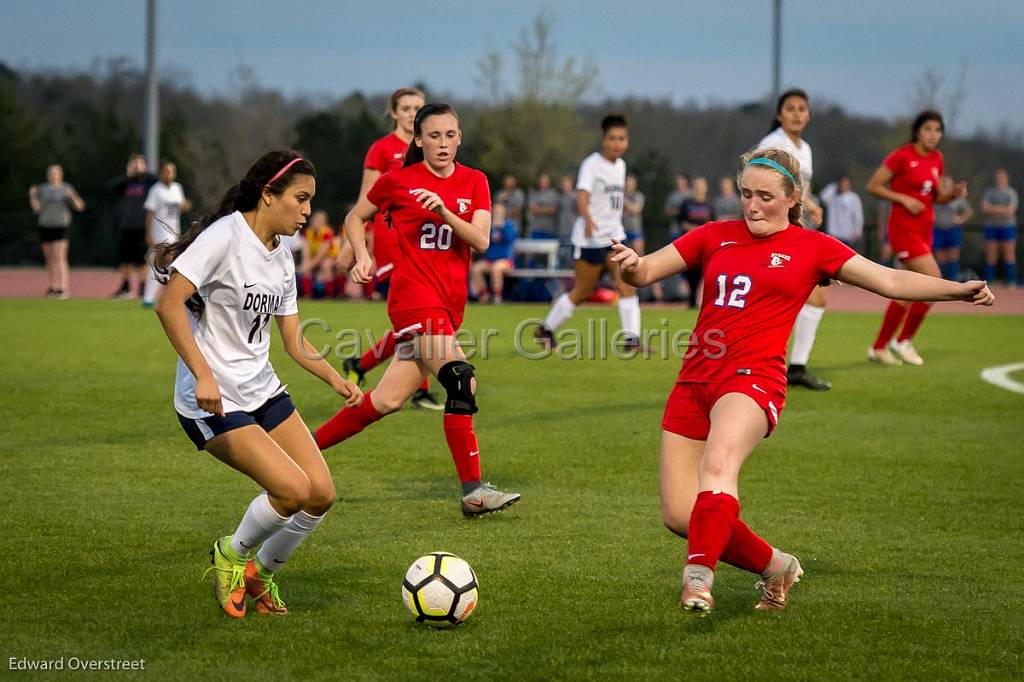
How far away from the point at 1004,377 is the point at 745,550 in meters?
9.06

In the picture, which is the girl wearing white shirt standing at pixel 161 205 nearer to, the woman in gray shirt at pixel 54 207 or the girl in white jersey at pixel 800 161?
the woman in gray shirt at pixel 54 207

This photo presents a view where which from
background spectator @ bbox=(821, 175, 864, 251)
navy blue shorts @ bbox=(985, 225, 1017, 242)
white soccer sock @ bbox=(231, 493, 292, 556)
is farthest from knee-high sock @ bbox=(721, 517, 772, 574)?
navy blue shorts @ bbox=(985, 225, 1017, 242)

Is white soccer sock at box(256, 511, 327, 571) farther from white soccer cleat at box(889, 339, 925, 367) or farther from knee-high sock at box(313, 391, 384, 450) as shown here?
white soccer cleat at box(889, 339, 925, 367)

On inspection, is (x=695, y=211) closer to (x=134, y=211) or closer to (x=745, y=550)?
(x=134, y=211)

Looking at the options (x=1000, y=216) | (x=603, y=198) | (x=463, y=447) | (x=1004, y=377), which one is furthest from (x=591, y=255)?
(x=1000, y=216)

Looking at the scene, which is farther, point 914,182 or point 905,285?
point 914,182

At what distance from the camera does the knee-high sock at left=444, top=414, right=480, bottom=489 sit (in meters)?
6.84

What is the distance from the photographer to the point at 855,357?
1470 centimetres

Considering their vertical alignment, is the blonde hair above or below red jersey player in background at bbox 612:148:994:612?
above

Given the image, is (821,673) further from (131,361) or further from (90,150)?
(90,150)

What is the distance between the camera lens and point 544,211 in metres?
27.2

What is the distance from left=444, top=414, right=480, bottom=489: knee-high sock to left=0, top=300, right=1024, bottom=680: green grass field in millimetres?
225

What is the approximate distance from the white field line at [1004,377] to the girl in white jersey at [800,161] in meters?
1.70

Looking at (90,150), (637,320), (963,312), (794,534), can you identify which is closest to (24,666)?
(794,534)
